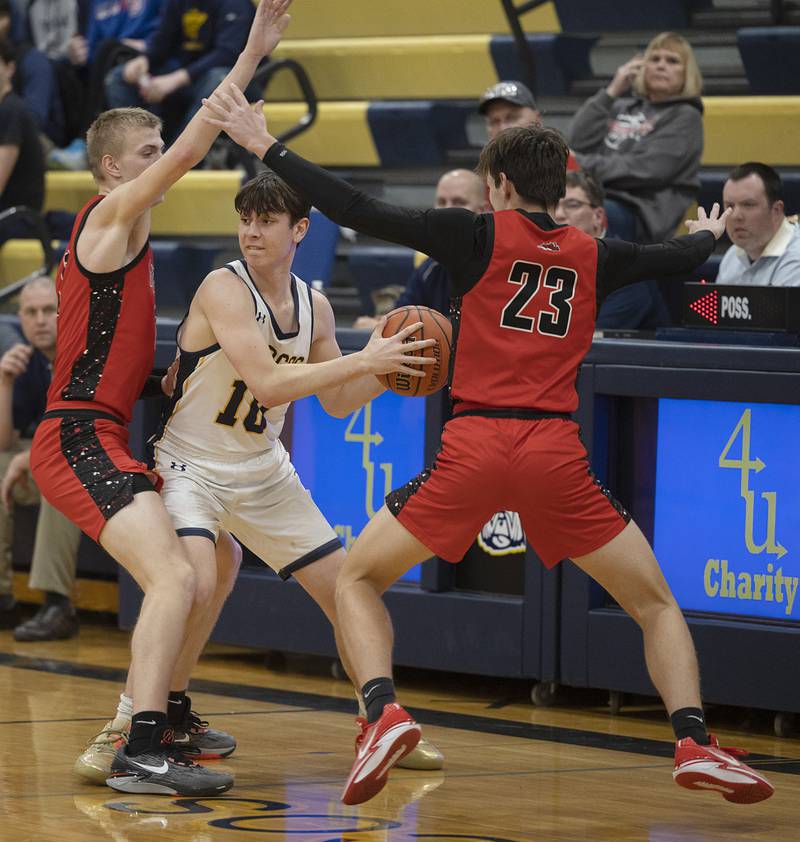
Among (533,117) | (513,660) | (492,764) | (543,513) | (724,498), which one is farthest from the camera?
(533,117)

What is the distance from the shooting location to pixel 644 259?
4.81 m

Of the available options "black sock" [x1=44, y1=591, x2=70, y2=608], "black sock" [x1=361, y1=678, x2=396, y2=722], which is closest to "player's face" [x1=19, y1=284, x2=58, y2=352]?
"black sock" [x1=44, y1=591, x2=70, y2=608]

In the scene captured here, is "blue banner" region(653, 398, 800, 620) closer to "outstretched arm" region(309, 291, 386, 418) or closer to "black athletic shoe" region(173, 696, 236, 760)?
"outstretched arm" region(309, 291, 386, 418)

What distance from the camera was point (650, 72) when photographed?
811cm

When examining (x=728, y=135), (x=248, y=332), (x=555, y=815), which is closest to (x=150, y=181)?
(x=248, y=332)

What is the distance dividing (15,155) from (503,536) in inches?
177

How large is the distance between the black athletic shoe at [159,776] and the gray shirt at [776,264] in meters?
3.17

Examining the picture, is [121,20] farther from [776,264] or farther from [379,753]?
[379,753]

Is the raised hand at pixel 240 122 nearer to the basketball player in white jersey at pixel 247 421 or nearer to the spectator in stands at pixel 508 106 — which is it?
the basketball player in white jersey at pixel 247 421

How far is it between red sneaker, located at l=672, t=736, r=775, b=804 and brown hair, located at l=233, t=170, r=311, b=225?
6.24ft

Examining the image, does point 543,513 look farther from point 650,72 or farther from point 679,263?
point 650,72

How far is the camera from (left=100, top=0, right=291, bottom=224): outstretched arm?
4680 mm

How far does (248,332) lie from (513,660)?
6.93 feet

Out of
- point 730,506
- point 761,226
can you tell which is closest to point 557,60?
point 761,226
